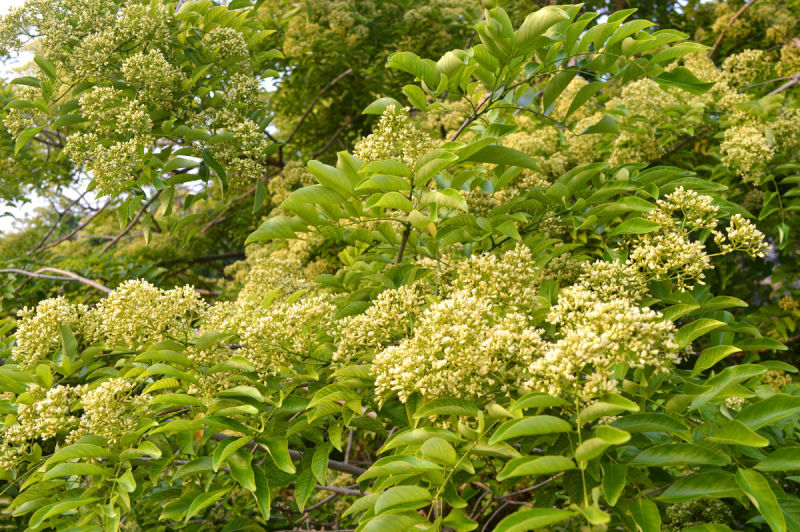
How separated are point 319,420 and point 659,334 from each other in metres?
1.11

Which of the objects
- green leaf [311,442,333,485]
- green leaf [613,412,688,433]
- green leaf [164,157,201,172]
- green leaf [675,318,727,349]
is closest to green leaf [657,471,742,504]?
green leaf [613,412,688,433]

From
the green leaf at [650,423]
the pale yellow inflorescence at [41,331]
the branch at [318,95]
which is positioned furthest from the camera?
the branch at [318,95]

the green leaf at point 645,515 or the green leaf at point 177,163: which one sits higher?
the green leaf at point 177,163

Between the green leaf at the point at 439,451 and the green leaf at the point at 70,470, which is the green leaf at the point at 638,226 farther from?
the green leaf at the point at 70,470

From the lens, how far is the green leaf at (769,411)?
4.70ft

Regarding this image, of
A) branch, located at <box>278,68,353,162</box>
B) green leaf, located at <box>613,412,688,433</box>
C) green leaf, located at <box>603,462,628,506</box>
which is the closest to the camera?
green leaf, located at <box>603,462,628,506</box>

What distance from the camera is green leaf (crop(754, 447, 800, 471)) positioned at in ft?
4.41

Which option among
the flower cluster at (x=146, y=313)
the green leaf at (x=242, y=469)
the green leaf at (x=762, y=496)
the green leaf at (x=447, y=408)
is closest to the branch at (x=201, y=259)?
the flower cluster at (x=146, y=313)

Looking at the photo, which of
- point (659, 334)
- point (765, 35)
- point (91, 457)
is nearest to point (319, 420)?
point (91, 457)

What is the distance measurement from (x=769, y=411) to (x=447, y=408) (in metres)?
0.82

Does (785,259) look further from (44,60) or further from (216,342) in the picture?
(44,60)

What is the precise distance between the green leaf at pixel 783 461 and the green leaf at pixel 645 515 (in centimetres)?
29

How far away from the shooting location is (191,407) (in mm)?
2080

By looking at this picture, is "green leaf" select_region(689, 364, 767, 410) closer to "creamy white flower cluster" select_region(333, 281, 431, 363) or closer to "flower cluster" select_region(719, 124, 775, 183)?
"creamy white flower cluster" select_region(333, 281, 431, 363)
